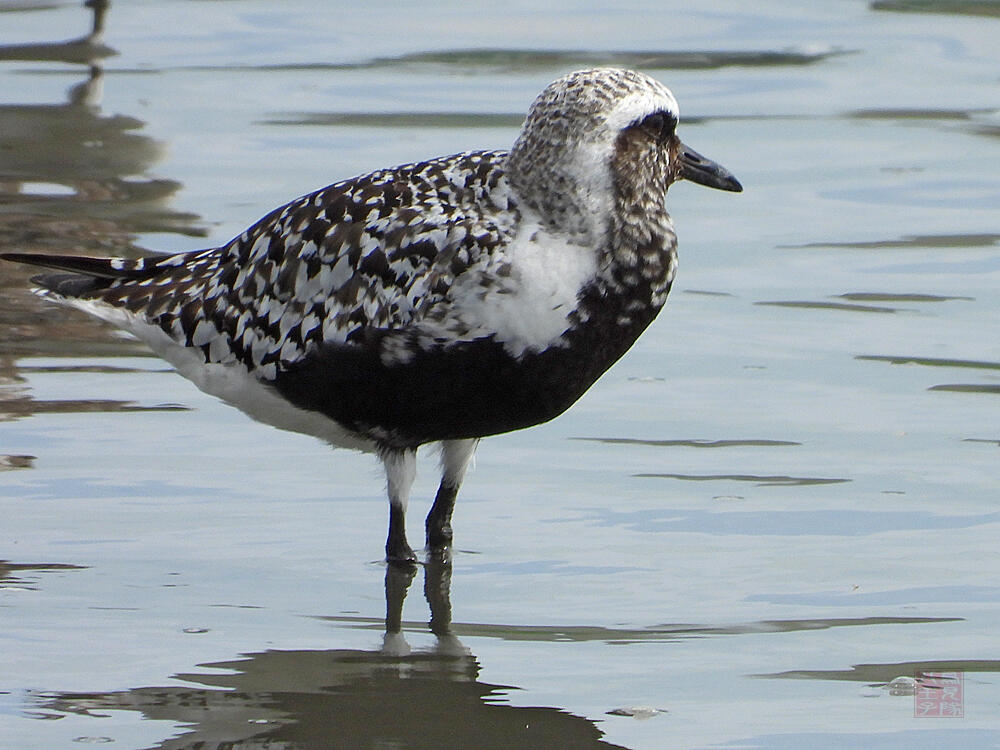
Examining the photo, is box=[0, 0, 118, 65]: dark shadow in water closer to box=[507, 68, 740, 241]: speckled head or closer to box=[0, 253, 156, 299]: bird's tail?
box=[0, 253, 156, 299]: bird's tail

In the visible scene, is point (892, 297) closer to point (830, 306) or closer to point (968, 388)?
point (830, 306)

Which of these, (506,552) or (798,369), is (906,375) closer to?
(798,369)

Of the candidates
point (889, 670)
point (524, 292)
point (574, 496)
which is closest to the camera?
point (889, 670)

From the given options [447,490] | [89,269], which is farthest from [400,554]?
[89,269]

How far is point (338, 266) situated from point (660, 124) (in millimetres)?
1113

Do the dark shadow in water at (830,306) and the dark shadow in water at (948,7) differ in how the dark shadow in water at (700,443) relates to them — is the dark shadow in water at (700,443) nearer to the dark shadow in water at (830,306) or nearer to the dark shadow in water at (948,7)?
the dark shadow in water at (830,306)

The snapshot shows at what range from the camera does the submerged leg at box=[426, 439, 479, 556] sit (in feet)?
22.2

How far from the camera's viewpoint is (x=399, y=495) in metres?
6.60

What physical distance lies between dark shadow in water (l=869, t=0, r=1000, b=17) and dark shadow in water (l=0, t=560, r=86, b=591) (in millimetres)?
10296

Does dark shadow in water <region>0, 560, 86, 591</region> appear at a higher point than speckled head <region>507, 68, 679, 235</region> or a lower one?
lower

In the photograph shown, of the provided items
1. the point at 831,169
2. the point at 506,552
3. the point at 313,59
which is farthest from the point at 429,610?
the point at 313,59

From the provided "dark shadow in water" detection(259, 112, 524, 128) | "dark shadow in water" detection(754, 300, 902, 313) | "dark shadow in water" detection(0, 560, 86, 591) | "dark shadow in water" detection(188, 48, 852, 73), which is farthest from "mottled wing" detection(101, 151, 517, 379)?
"dark shadow in water" detection(188, 48, 852, 73)

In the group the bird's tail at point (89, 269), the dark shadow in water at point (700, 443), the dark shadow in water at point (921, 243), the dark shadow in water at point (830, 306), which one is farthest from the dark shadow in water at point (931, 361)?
the bird's tail at point (89, 269)

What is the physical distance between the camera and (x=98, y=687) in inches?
219
